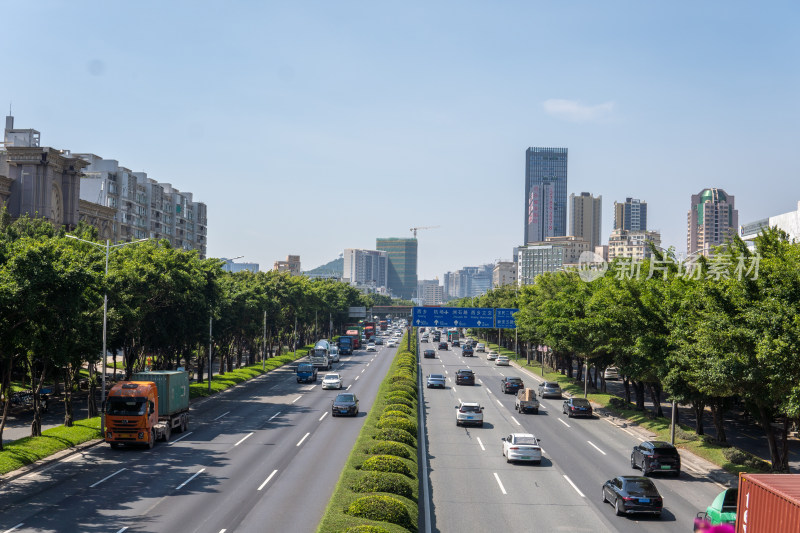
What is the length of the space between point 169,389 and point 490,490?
20216mm

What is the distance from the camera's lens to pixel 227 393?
218 ft

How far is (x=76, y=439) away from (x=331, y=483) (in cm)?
1688

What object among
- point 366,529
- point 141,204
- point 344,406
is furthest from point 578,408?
point 141,204

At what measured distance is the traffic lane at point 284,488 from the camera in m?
23.8

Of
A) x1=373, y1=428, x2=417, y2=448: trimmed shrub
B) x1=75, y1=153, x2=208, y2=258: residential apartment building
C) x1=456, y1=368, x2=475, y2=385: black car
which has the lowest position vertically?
x1=456, y1=368, x2=475, y2=385: black car

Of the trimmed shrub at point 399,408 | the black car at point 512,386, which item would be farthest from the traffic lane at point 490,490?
the black car at point 512,386

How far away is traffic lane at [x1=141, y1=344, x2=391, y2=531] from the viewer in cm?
2381

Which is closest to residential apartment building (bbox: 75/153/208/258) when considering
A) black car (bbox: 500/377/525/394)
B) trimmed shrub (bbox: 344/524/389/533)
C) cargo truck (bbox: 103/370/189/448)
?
black car (bbox: 500/377/525/394)

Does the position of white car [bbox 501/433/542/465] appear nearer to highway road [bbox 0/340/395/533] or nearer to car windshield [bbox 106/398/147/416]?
highway road [bbox 0/340/395/533]

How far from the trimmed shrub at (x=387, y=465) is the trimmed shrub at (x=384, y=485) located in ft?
6.45

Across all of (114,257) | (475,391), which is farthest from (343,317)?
(114,257)

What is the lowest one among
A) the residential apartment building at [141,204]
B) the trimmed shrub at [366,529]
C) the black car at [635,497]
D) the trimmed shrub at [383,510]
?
the black car at [635,497]

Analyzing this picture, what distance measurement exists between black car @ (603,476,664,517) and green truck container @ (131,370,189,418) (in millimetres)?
25040

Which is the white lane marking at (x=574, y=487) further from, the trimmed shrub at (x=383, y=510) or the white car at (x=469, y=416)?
the white car at (x=469, y=416)
